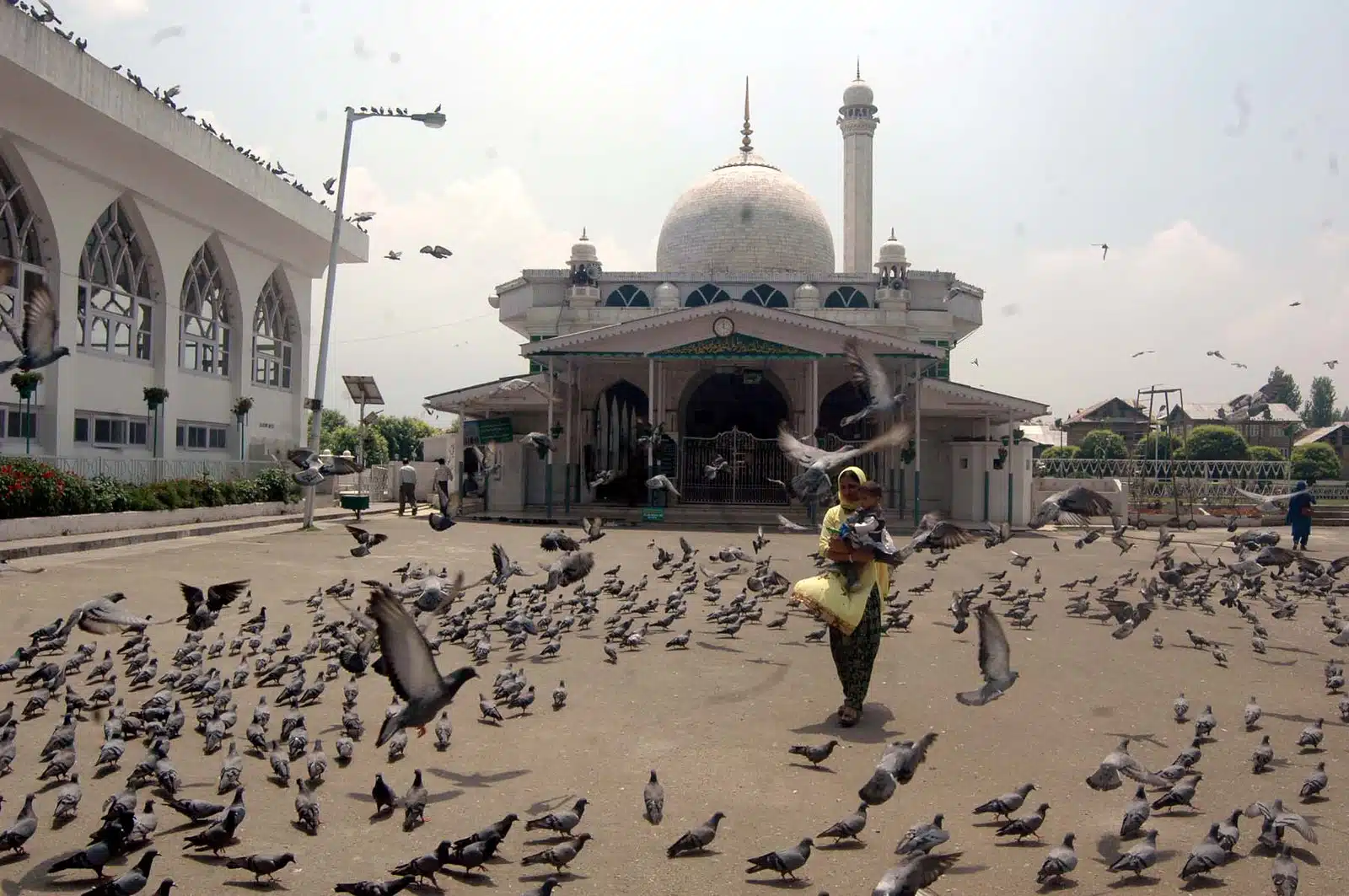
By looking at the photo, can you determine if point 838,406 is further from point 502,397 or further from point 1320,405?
point 1320,405

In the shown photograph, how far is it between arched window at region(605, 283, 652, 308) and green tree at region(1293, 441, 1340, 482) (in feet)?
146

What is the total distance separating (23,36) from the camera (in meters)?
22.8

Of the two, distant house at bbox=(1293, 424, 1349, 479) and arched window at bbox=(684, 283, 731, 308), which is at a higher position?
arched window at bbox=(684, 283, 731, 308)

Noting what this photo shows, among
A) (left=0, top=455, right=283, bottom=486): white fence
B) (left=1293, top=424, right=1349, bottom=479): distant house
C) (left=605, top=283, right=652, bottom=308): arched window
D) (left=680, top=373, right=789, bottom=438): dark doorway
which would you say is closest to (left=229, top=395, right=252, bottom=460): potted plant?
(left=0, top=455, right=283, bottom=486): white fence

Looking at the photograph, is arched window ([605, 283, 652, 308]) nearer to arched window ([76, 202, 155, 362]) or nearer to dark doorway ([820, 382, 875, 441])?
dark doorway ([820, 382, 875, 441])

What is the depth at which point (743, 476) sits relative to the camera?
104ft

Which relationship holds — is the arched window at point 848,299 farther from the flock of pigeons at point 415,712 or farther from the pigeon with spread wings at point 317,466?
the pigeon with spread wings at point 317,466

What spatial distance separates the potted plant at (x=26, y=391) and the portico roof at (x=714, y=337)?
1244 cm

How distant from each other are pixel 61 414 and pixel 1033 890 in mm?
27863

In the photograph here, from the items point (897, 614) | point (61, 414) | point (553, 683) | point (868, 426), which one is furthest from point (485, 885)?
point (868, 426)

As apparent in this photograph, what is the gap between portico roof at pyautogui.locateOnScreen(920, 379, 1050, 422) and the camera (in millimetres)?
31578

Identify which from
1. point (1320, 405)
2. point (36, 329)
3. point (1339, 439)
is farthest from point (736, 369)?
point (1320, 405)

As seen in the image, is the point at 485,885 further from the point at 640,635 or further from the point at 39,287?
the point at 39,287

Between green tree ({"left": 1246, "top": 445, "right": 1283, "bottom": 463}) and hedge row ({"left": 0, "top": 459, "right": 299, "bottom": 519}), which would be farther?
green tree ({"left": 1246, "top": 445, "right": 1283, "bottom": 463})
